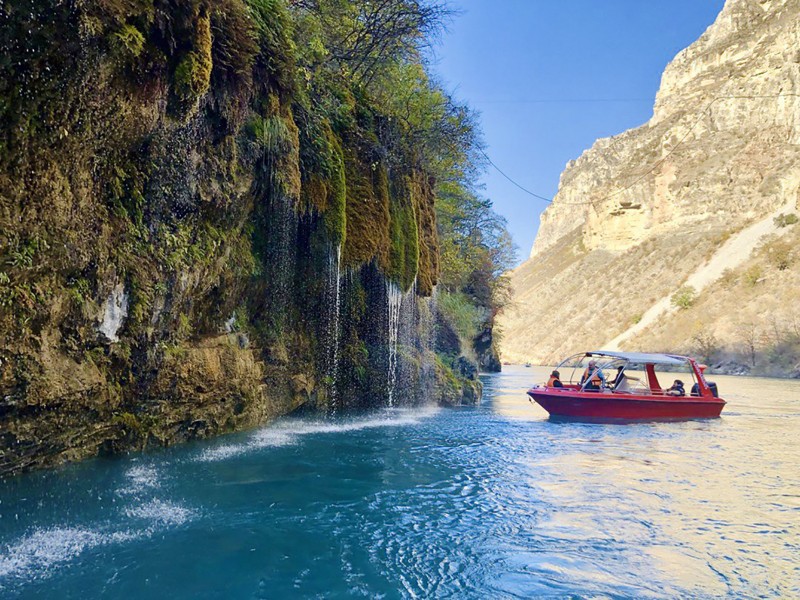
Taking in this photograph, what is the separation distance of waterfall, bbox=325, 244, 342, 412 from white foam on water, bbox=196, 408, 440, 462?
1.31m

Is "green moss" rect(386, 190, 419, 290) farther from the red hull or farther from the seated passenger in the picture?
the seated passenger

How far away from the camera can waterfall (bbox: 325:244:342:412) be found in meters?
13.4

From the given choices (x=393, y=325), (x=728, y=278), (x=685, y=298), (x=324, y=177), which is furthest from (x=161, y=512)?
(x=728, y=278)

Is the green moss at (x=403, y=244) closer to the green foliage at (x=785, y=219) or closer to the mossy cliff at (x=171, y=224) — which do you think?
the mossy cliff at (x=171, y=224)

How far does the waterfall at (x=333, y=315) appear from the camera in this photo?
13.4 meters

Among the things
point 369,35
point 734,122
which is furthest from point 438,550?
point 734,122

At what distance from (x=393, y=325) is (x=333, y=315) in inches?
113

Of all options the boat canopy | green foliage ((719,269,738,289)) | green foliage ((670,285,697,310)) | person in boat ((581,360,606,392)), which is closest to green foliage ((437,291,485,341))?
person in boat ((581,360,606,392))

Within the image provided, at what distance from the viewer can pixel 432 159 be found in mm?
22531

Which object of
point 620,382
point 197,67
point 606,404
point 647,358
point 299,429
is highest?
point 197,67

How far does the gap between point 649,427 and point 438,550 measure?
1331 cm

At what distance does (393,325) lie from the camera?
16750mm

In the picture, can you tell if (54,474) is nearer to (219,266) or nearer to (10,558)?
(10,558)

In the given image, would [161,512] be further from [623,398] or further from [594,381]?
[594,381]
